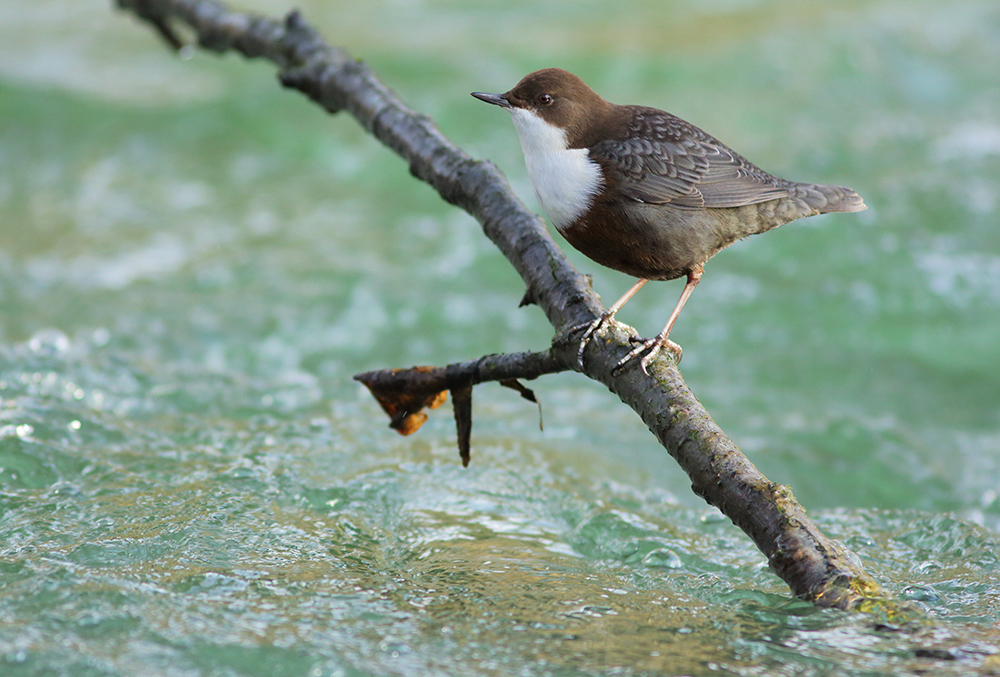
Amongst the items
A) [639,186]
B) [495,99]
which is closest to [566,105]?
[495,99]

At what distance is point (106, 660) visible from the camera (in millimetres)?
2297

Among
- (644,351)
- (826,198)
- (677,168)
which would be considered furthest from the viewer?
(826,198)

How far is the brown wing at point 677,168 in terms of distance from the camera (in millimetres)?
3053

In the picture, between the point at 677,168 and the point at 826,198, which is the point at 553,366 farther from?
the point at 826,198

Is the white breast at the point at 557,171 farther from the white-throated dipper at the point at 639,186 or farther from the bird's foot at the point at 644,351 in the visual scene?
the bird's foot at the point at 644,351

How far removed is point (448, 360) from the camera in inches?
234

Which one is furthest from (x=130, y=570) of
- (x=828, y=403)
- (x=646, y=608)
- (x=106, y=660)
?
(x=828, y=403)

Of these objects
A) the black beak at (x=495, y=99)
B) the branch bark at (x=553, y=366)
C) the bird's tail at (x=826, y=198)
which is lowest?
the branch bark at (x=553, y=366)

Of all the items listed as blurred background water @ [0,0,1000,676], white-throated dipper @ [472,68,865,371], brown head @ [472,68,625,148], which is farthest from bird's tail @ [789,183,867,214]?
blurred background water @ [0,0,1000,676]

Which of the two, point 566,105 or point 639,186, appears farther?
point 566,105

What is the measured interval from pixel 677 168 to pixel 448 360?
299 cm

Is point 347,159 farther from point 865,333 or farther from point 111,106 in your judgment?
point 865,333

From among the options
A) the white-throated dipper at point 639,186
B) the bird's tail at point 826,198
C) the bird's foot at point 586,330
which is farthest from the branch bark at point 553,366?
the bird's tail at point 826,198

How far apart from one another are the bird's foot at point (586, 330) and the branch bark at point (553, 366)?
0.07ft
